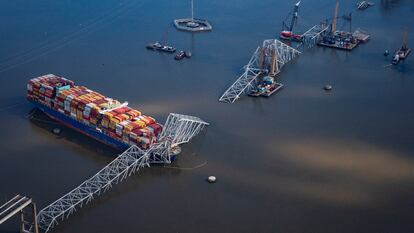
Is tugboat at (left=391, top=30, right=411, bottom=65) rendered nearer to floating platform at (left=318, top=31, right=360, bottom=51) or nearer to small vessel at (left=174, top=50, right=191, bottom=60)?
floating platform at (left=318, top=31, right=360, bottom=51)

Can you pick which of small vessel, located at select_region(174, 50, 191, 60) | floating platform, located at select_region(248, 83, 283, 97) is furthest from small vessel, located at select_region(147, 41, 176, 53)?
floating platform, located at select_region(248, 83, 283, 97)

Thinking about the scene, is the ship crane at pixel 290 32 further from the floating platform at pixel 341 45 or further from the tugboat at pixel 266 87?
the tugboat at pixel 266 87

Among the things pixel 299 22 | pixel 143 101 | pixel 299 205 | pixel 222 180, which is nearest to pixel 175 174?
pixel 222 180

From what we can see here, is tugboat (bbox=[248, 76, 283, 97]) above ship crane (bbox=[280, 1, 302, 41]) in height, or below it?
below

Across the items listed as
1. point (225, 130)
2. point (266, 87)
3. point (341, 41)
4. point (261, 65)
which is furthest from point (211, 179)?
point (341, 41)

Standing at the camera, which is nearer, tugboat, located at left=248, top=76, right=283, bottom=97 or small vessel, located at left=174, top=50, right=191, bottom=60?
tugboat, located at left=248, top=76, right=283, bottom=97

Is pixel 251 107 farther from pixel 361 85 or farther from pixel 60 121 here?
pixel 60 121
